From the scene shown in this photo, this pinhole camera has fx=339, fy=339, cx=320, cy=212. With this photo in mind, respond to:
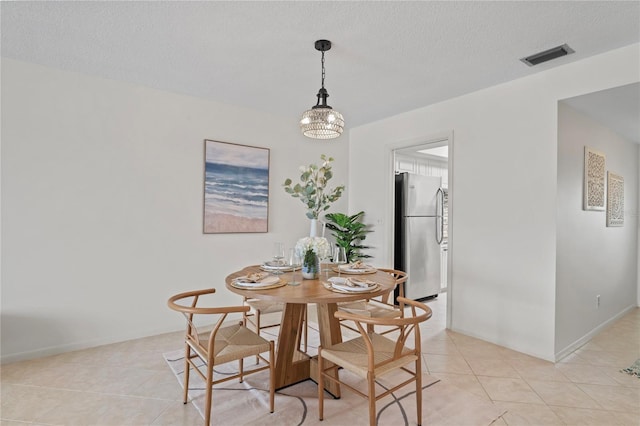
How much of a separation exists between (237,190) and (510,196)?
2794 millimetres

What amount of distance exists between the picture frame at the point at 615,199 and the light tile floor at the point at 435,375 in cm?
133

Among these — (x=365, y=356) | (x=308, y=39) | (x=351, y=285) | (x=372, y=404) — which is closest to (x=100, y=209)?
(x=308, y=39)

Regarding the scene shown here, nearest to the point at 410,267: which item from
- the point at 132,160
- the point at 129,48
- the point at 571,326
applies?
the point at 571,326

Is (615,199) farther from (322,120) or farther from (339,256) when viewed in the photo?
(322,120)

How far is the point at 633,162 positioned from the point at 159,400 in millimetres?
5856

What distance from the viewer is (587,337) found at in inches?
130

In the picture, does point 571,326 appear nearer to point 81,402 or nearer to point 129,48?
point 81,402

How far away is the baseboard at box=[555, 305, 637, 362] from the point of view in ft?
9.54

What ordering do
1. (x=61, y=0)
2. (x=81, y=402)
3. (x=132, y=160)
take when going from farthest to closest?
(x=132, y=160) < (x=81, y=402) < (x=61, y=0)

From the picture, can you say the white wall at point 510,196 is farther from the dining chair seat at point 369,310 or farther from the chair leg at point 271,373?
the chair leg at point 271,373

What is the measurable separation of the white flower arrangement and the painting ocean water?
1739mm

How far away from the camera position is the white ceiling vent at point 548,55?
8.13 ft

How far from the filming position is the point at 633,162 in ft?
14.4

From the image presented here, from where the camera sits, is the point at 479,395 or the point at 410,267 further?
the point at 410,267
